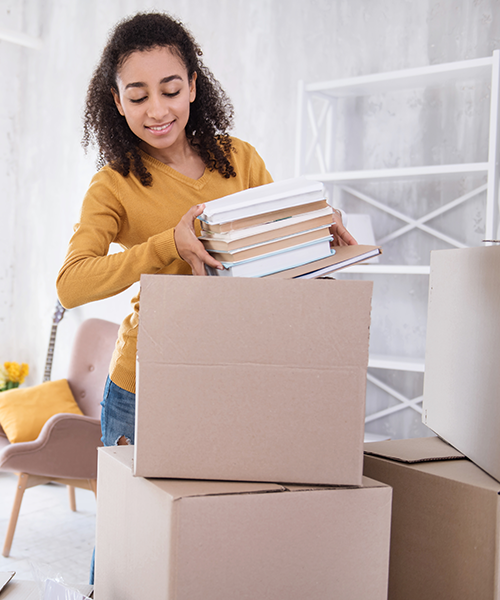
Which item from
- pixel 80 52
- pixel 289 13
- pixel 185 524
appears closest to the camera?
pixel 185 524

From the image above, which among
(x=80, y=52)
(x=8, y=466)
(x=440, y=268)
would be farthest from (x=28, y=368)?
(x=440, y=268)

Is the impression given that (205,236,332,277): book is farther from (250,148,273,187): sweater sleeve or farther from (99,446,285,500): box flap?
(250,148,273,187): sweater sleeve

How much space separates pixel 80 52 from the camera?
3342 mm

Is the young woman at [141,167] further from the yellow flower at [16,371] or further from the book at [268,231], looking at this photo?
the yellow flower at [16,371]

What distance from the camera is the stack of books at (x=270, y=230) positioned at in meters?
0.81

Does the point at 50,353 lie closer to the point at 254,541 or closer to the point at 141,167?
the point at 141,167

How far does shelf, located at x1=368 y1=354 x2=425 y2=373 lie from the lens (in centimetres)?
205

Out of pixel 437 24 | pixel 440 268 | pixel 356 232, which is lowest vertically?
pixel 440 268

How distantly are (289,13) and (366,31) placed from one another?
15.3 inches

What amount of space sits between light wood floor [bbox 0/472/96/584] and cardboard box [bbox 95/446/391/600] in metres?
1.45

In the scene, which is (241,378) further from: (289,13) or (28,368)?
(28,368)

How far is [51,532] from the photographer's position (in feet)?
8.45

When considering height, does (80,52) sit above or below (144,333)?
above

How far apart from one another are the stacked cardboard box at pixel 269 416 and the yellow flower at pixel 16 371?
9.18ft
